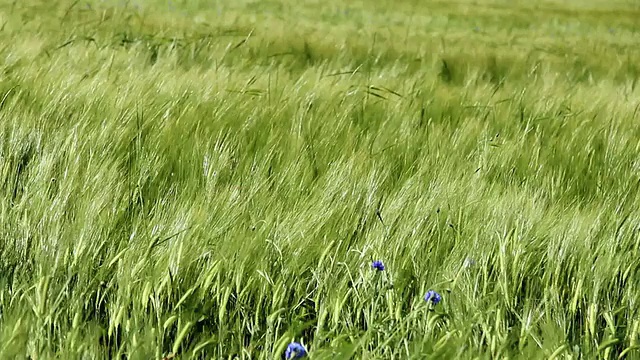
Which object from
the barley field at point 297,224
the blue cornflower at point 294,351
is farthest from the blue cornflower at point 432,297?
the blue cornflower at point 294,351

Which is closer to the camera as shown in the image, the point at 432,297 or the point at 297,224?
the point at 432,297

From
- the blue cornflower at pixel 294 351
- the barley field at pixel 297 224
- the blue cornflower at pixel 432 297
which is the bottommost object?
the barley field at pixel 297 224

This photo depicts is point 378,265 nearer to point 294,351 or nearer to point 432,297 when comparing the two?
point 432,297

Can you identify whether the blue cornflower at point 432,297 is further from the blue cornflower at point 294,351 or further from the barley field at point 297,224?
the blue cornflower at point 294,351

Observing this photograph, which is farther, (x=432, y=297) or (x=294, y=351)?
(x=432, y=297)

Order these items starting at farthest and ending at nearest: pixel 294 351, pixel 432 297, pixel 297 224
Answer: pixel 297 224 < pixel 432 297 < pixel 294 351

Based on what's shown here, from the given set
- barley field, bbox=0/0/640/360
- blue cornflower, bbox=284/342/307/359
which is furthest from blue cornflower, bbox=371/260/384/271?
blue cornflower, bbox=284/342/307/359

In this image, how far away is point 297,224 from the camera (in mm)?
1209

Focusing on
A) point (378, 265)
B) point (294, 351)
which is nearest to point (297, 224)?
point (378, 265)

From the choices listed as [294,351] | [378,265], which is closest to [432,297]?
[378,265]

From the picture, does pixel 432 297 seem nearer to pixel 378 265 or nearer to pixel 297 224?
pixel 378 265

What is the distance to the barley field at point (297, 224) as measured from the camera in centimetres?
100

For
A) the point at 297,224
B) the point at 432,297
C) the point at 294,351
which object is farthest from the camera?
the point at 297,224

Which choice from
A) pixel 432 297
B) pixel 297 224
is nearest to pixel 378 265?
pixel 432 297
